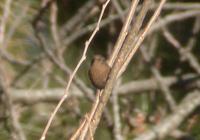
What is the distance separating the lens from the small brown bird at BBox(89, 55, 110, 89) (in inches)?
31.6

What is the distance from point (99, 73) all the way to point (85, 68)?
54.3 inches

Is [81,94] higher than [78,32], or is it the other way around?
[78,32]

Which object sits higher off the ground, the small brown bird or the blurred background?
the blurred background

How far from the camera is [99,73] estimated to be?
81cm

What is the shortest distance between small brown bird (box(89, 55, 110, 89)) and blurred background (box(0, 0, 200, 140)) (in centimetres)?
86

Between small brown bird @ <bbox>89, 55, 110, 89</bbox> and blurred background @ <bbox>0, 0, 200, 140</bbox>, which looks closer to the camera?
small brown bird @ <bbox>89, 55, 110, 89</bbox>

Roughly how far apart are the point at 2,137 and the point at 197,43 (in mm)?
827

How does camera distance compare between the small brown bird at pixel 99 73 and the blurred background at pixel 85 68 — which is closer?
the small brown bird at pixel 99 73

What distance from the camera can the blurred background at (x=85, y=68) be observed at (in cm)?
183

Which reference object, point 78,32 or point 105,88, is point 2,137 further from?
point 105,88

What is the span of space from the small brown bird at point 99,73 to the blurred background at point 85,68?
856mm

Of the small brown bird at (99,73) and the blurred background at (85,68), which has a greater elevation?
the blurred background at (85,68)

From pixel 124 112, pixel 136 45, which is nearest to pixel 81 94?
pixel 124 112

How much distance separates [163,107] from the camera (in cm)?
208
